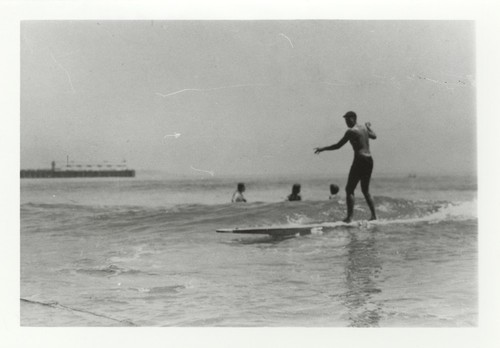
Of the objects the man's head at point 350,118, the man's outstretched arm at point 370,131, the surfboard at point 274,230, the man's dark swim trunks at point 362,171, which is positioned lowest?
the surfboard at point 274,230

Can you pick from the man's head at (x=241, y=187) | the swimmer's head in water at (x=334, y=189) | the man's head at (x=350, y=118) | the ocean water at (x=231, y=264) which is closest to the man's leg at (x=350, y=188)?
the ocean water at (x=231, y=264)

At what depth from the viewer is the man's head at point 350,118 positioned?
7484 mm

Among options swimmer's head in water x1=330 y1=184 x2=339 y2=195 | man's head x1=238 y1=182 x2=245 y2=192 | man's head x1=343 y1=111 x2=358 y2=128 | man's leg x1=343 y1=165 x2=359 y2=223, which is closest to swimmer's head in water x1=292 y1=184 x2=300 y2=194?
swimmer's head in water x1=330 y1=184 x2=339 y2=195

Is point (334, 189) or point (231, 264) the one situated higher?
point (334, 189)

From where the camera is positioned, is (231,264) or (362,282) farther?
(231,264)

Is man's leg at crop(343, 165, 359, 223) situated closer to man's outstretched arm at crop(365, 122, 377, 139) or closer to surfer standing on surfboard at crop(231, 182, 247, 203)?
man's outstretched arm at crop(365, 122, 377, 139)

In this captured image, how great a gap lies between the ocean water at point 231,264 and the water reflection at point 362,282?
1 cm

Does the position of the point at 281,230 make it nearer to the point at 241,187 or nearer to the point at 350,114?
the point at 241,187

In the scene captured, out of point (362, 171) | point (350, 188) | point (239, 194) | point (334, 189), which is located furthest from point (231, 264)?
point (239, 194)

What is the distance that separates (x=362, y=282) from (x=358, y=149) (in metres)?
1.95

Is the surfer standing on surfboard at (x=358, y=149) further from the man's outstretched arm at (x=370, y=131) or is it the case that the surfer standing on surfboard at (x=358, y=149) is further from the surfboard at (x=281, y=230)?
the surfboard at (x=281, y=230)

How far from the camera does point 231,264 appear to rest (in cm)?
677

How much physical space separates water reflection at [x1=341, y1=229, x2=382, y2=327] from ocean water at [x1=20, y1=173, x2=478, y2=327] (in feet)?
0.04
